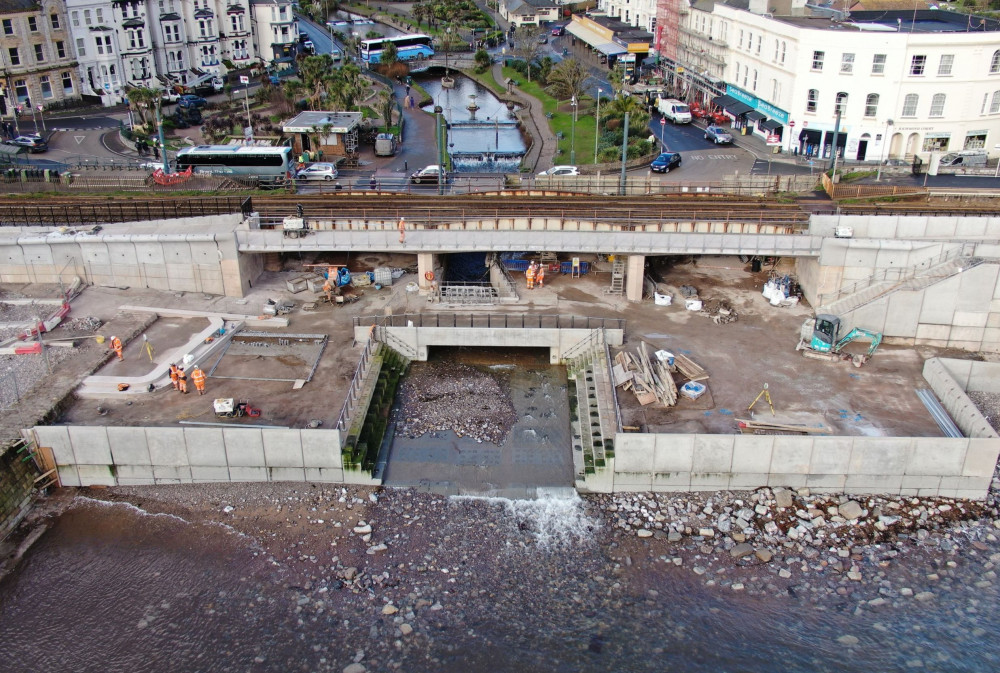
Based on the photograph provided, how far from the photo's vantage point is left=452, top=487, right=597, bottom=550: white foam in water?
98.3ft

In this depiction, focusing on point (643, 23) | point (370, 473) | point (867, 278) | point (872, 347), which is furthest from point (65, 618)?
point (643, 23)

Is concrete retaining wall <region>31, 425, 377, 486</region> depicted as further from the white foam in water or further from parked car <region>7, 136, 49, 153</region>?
parked car <region>7, 136, 49, 153</region>

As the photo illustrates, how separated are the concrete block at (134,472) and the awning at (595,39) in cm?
7610

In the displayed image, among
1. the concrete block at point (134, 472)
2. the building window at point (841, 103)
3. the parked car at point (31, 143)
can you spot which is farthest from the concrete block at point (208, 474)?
the building window at point (841, 103)

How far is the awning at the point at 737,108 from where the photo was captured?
70.3 metres

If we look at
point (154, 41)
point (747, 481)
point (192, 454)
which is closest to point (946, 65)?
point (747, 481)

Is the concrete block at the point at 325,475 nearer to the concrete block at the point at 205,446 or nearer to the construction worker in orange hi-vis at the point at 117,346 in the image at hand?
the concrete block at the point at 205,446

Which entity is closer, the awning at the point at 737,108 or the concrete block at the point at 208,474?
the concrete block at the point at 208,474

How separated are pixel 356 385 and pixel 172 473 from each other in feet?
26.5

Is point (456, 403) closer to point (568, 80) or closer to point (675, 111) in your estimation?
point (675, 111)

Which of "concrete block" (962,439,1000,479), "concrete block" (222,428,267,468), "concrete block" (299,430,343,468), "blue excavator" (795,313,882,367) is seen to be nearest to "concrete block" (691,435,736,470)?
"concrete block" (962,439,1000,479)

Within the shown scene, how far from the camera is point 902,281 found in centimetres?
4144

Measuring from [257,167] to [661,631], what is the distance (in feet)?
154

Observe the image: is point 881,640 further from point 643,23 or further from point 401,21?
point 401,21
